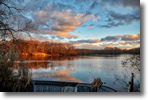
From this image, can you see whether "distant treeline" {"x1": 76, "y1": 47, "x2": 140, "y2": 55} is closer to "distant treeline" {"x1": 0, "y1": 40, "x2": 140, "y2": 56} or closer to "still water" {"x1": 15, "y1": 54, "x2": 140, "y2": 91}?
"distant treeline" {"x1": 0, "y1": 40, "x2": 140, "y2": 56}

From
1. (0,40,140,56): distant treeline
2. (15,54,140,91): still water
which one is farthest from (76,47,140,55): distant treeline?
(15,54,140,91): still water

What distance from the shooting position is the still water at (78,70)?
11.0 feet

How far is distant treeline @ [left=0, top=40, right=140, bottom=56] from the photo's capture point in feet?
11.7

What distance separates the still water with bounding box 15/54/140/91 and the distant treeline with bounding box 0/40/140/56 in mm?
201

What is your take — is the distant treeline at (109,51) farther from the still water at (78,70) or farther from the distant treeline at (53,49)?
the still water at (78,70)

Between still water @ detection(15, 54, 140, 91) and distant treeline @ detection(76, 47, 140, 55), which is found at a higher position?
distant treeline @ detection(76, 47, 140, 55)

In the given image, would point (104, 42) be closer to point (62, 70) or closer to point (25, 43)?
point (62, 70)

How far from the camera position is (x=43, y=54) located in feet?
13.5

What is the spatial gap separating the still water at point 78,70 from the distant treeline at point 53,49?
0.66ft

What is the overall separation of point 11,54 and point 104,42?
2.87 m

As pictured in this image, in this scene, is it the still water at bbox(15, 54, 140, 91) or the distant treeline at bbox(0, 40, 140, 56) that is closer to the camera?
the still water at bbox(15, 54, 140, 91)

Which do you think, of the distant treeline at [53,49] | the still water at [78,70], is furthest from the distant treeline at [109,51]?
the still water at [78,70]

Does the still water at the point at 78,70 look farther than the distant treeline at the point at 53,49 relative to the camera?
No

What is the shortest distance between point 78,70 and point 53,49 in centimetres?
117
